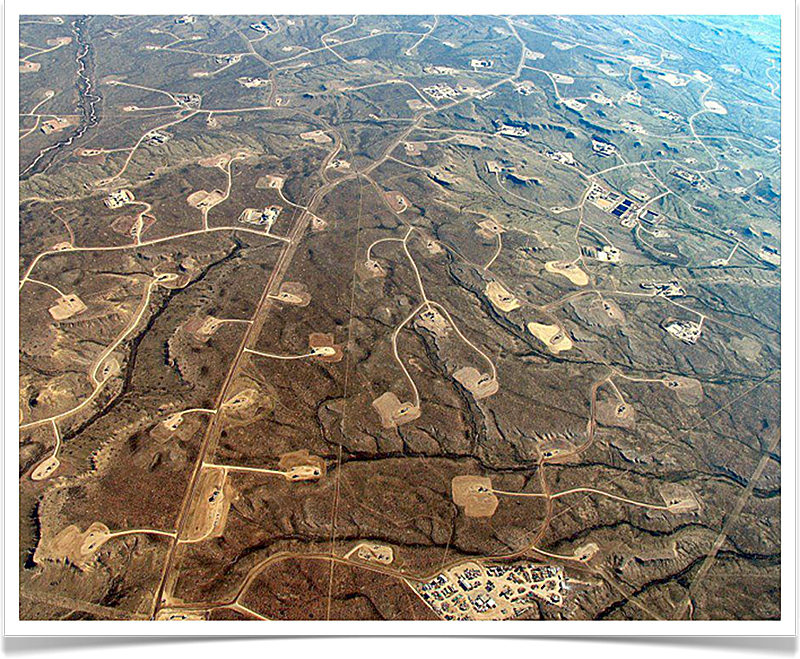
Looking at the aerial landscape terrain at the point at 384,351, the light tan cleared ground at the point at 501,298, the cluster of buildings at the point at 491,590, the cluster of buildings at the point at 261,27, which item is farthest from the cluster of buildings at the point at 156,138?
the cluster of buildings at the point at 491,590

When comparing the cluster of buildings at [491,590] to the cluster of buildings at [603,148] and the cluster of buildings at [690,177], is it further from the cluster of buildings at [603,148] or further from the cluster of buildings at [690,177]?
the cluster of buildings at [603,148]

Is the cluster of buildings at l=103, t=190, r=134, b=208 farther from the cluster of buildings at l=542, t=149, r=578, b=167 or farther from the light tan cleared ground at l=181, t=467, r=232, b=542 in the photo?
the cluster of buildings at l=542, t=149, r=578, b=167

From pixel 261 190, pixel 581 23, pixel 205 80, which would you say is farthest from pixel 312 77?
pixel 581 23

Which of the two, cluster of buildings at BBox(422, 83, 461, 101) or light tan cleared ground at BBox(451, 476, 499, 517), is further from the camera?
cluster of buildings at BBox(422, 83, 461, 101)

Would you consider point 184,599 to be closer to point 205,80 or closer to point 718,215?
point 718,215

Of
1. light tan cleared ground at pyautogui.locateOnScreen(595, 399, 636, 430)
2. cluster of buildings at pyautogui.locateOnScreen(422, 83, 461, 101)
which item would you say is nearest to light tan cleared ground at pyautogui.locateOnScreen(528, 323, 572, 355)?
light tan cleared ground at pyautogui.locateOnScreen(595, 399, 636, 430)

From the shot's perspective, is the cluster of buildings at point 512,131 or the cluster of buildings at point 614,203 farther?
the cluster of buildings at point 512,131

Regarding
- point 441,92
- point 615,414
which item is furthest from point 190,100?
point 615,414

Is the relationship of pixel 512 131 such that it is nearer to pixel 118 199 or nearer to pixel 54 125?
pixel 118 199
